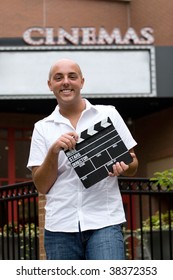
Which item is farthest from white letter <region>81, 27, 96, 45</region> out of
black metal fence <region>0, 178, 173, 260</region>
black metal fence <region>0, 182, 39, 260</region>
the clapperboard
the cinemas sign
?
the clapperboard

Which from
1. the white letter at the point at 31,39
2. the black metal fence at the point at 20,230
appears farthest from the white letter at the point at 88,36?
the black metal fence at the point at 20,230

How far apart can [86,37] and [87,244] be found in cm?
1695

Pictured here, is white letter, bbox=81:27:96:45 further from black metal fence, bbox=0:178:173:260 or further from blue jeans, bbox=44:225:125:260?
blue jeans, bbox=44:225:125:260

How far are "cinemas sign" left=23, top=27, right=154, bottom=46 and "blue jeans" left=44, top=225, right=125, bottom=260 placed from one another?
16.4 metres

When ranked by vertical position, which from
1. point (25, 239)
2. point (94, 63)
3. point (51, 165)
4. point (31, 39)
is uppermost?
point (31, 39)

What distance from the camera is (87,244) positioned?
158 inches

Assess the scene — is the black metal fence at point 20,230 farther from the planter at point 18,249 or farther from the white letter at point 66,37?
the white letter at point 66,37

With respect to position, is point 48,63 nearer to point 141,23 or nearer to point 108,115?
point 141,23

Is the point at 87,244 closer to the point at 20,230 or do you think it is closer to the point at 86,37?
the point at 20,230

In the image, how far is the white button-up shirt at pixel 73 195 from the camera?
4.00m

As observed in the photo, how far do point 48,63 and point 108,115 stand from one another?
1569 cm

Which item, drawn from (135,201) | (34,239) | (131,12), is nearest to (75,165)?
(34,239)

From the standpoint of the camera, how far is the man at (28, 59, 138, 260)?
3975 mm

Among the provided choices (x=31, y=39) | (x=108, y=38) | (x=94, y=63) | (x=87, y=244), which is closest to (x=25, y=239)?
(x=87, y=244)
